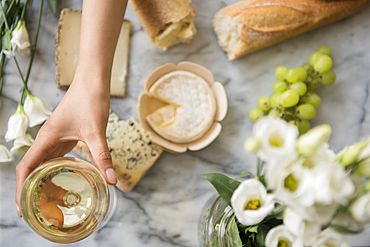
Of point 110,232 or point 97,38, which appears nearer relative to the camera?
point 97,38

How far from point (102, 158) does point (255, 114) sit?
453 mm

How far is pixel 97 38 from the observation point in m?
0.57

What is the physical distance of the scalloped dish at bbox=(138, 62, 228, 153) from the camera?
2.42 ft

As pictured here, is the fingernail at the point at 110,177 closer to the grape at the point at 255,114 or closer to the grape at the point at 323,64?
the grape at the point at 255,114

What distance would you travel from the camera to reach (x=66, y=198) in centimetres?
50

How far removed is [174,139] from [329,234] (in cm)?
50

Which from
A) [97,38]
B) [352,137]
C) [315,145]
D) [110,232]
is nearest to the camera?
[315,145]

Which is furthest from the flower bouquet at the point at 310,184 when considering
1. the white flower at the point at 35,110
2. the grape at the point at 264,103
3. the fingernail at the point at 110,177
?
the white flower at the point at 35,110

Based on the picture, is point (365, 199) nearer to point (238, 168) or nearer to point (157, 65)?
point (238, 168)

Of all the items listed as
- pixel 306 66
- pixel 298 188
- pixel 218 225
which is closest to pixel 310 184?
pixel 298 188

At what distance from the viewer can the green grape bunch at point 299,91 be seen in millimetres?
727

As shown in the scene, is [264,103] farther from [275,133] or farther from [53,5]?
[53,5]

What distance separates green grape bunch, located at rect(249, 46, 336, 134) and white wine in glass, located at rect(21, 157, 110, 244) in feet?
1.59

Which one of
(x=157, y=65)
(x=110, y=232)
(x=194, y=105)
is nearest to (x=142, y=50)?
(x=157, y=65)
